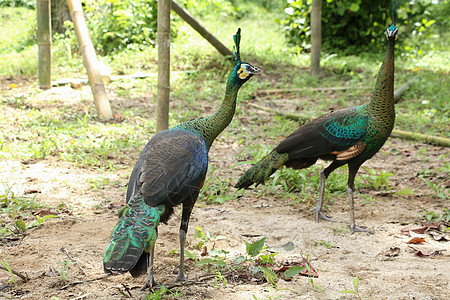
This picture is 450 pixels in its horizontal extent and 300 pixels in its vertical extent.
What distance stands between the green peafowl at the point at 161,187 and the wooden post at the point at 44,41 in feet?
17.8

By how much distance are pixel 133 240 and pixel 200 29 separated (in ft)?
23.0

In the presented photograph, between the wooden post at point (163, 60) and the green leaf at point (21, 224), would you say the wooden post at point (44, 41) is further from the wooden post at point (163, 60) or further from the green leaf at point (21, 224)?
the green leaf at point (21, 224)

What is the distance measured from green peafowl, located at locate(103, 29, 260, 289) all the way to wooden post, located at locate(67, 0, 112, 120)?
387cm

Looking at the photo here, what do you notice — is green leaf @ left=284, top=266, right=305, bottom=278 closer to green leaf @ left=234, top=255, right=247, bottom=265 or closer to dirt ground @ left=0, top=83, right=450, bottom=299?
dirt ground @ left=0, top=83, right=450, bottom=299

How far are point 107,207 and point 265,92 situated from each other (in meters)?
5.42

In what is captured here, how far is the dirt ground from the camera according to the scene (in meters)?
3.19

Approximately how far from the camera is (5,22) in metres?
15.0

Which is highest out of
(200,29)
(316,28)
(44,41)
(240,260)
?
(316,28)

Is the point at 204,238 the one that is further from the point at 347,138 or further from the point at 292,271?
the point at 347,138

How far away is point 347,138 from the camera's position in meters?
4.44

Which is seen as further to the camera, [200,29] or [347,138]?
[200,29]

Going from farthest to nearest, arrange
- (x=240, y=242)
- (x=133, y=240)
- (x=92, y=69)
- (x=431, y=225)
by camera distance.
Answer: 1. (x=92, y=69)
2. (x=431, y=225)
3. (x=240, y=242)
4. (x=133, y=240)

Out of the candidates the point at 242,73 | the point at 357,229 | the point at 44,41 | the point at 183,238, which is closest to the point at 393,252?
the point at 357,229

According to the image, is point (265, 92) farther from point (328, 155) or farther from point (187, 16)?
point (328, 155)
